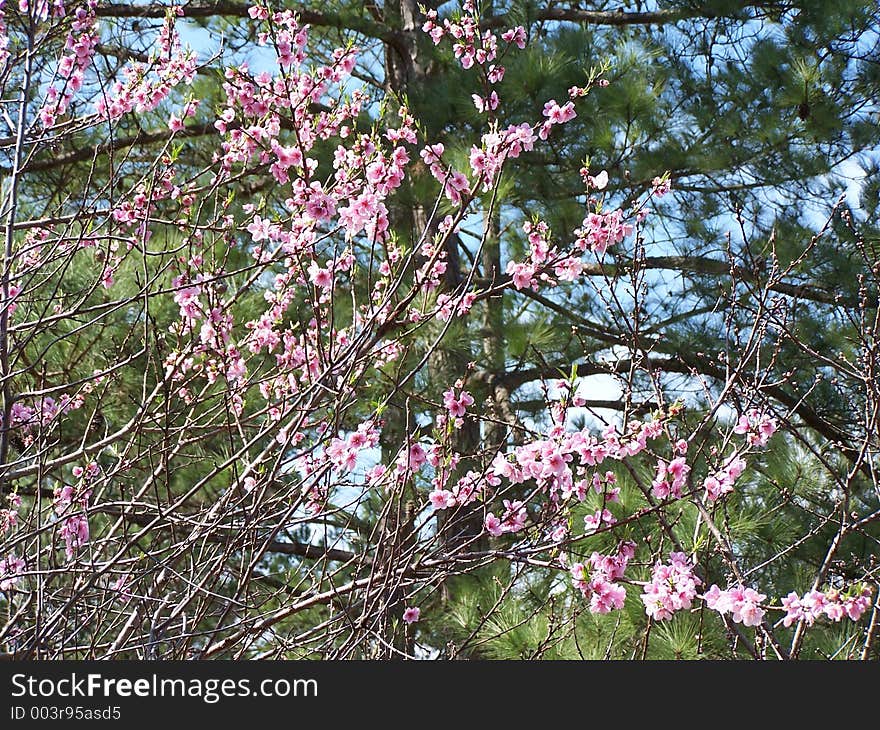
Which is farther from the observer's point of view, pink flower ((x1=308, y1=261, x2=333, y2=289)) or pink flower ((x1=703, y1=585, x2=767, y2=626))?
pink flower ((x1=308, y1=261, x2=333, y2=289))

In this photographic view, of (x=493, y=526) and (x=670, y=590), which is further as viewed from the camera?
(x=493, y=526)

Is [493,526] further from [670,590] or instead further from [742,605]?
[742,605]

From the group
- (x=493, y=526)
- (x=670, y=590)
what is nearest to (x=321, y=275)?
(x=493, y=526)

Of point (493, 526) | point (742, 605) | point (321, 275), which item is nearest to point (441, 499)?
point (493, 526)

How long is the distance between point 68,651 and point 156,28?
11.9ft

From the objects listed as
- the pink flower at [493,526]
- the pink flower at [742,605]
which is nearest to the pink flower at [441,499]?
the pink flower at [493,526]

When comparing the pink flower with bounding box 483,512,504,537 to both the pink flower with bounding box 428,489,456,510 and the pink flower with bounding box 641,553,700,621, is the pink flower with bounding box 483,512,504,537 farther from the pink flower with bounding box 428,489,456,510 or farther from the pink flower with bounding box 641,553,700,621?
the pink flower with bounding box 641,553,700,621

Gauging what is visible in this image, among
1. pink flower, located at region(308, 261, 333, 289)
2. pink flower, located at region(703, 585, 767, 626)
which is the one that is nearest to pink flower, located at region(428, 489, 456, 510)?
pink flower, located at region(308, 261, 333, 289)

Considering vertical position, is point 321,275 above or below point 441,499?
above

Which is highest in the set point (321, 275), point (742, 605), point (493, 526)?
point (321, 275)

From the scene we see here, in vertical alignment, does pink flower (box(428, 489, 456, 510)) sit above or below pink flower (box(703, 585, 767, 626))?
above

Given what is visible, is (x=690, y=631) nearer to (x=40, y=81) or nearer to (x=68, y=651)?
(x=68, y=651)

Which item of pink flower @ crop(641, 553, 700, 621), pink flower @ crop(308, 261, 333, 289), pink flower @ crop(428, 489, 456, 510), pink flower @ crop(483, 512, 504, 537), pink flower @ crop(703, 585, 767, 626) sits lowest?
pink flower @ crop(703, 585, 767, 626)

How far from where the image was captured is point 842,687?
6.28ft
